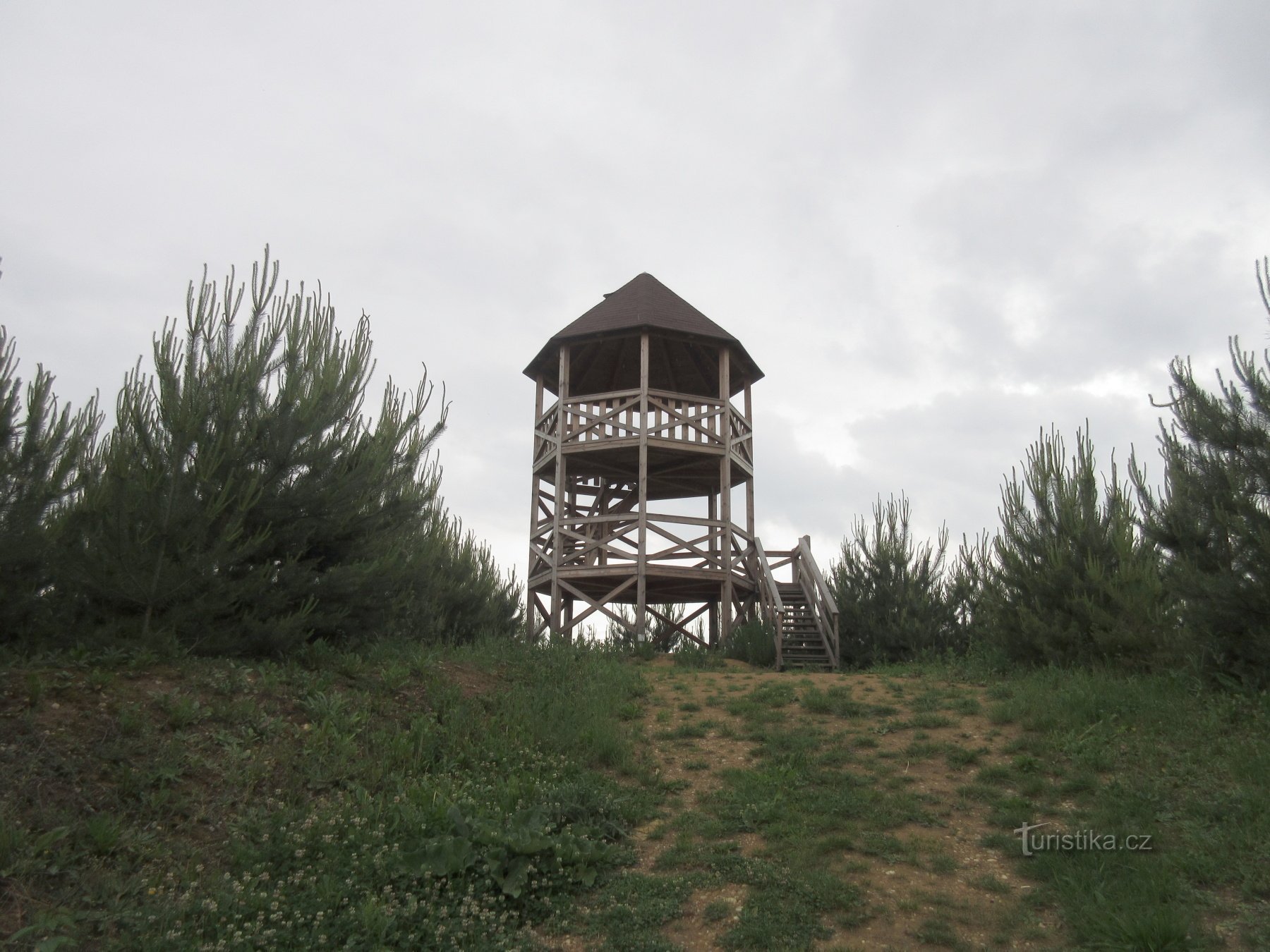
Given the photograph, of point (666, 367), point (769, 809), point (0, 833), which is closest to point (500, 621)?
point (666, 367)

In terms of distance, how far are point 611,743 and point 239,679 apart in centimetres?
339

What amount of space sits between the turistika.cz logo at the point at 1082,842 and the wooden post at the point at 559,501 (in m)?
11.4

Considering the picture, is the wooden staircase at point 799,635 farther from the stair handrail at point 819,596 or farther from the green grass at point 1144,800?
the green grass at point 1144,800

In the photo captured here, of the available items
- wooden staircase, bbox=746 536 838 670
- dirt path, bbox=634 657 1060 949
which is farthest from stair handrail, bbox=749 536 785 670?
dirt path, bbox=634 657 1060 949

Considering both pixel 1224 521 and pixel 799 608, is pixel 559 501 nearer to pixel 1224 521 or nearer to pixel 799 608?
pixel 799 608

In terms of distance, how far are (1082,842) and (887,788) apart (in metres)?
1.73

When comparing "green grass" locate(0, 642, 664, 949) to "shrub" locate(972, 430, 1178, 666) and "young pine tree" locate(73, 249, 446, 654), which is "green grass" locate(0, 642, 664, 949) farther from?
"shrub" locate(972, 430, 1178, 666)

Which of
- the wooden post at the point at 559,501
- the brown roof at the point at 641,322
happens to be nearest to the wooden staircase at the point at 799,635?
the wooden post at the point at 559,501

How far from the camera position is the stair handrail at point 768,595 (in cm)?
1536

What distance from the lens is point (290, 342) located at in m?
9.87

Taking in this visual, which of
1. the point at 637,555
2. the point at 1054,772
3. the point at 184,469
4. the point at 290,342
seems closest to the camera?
the point at 1054,772

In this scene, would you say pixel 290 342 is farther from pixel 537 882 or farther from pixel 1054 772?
pixel 1054 772

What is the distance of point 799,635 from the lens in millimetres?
16438

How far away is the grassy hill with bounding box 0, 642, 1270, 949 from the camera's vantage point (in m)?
5.61
